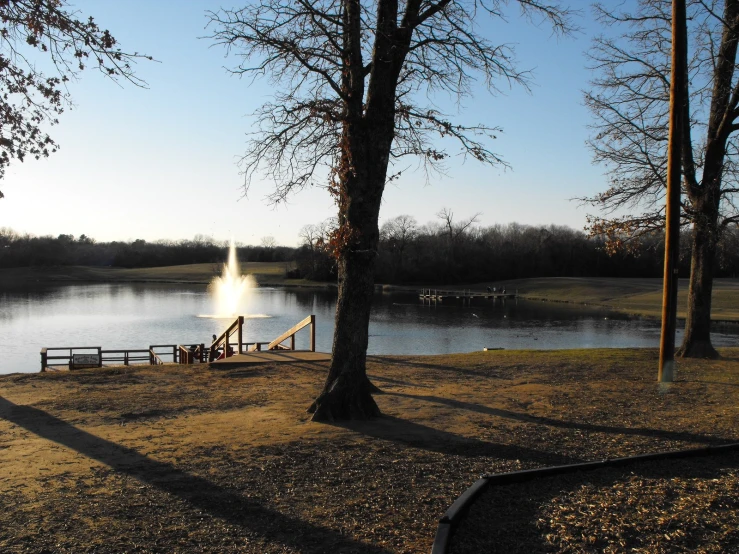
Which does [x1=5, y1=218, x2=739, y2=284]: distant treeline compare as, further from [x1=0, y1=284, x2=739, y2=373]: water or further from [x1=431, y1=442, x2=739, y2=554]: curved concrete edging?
[x1=431, y1=442, x2=739, y2=554]: curved concrete edging

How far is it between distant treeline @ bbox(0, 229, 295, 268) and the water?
70.9 metres

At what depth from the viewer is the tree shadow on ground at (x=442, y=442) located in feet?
22.2

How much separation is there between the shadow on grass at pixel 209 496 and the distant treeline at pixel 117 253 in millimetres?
122343

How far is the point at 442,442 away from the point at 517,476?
1.65 m

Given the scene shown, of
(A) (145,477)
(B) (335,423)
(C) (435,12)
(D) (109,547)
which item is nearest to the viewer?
(D) (109,547)

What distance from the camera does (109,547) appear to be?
4391mm

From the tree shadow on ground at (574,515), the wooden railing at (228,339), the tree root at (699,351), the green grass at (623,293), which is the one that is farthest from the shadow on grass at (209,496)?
the green grass at (623,293)

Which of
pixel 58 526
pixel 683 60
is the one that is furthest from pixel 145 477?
pixel 683 60

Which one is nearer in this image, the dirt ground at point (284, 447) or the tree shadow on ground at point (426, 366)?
the dirt ground at point (284, 447)

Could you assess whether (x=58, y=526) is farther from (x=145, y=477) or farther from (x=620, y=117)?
(x=620, y=117)

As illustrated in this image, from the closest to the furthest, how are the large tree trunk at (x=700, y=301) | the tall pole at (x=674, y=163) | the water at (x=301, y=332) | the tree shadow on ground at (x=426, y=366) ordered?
the tall pole at (x=674, y=163) → the tree shadow on ground at (x=426, y=366) → the large tree trunk at (x=700, y=301) → the water at (x=301, y=332)

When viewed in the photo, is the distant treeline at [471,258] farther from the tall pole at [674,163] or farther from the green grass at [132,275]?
the tall pole at [674,163]

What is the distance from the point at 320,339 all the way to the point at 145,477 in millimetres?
26106

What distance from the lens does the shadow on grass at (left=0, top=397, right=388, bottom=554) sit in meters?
4.52
